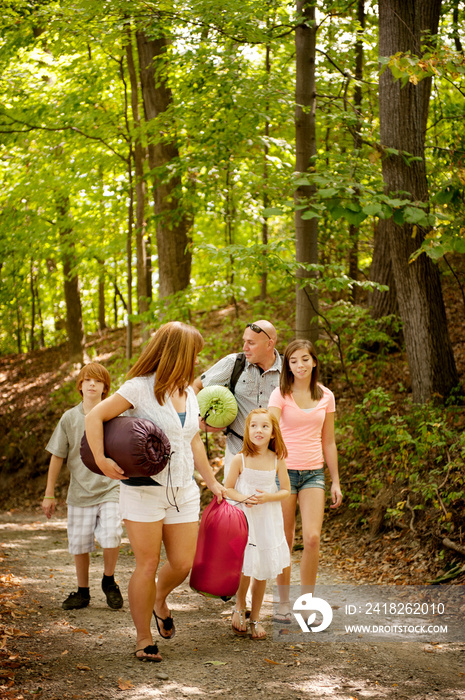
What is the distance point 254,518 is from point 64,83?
1257 centimetres

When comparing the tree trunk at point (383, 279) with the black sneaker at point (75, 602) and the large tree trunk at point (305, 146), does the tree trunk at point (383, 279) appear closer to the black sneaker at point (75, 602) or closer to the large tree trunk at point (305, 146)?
the large tree trunk at point (305, 146)

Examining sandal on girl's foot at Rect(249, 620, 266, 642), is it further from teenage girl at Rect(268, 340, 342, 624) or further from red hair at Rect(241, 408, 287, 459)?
red hair at Rect(241, 408, 287, 459)

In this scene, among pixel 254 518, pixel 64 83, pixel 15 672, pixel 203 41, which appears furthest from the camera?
pixel 64 83

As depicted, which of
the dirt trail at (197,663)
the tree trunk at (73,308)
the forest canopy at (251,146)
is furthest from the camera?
the tree trunk at (73,308)

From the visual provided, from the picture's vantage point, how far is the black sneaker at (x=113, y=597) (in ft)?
17.6

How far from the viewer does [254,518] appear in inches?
180

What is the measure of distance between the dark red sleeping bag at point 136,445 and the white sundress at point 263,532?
3.18ft

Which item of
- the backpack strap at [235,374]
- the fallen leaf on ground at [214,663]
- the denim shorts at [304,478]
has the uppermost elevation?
the backpack strap at [235,374]

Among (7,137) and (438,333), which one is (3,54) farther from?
(438,333)

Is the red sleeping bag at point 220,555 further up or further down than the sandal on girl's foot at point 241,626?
further up

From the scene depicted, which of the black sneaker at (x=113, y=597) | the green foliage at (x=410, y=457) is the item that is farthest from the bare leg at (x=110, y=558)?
the green foliage at (x=410, y=457)

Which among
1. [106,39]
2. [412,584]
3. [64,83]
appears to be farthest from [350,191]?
[64,83]

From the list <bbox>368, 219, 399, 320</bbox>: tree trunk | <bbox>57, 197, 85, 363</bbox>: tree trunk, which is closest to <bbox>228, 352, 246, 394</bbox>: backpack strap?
<bbox>368, 219, 399, 320</bbox>: tree trunk

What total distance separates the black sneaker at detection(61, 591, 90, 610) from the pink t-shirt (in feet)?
6.90
